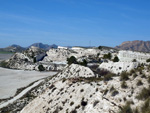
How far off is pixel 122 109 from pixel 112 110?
75 centimetres

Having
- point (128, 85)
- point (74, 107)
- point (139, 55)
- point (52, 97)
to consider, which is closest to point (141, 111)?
point (128, 85)

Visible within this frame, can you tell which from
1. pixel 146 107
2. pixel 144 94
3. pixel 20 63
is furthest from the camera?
pixel 20 63

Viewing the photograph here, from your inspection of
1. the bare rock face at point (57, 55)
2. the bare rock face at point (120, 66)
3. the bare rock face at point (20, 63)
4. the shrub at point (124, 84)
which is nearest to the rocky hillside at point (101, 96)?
the shrub at point (124, 84)

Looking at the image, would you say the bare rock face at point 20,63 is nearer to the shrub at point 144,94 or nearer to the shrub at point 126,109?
the shrub at point 144,94

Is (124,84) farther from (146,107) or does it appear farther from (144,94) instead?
(146,107)

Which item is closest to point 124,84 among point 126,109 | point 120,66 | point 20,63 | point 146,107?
point 126,109

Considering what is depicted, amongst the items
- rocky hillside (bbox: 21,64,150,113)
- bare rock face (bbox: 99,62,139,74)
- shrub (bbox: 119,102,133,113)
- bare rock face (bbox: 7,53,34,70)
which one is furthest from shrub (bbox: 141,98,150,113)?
bare rock face (bbox: 7,53,34,70)

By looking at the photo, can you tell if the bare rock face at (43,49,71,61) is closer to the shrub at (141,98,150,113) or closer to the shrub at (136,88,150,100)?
the shrub at (136,88,150,100)

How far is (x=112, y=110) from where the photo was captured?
13977mm

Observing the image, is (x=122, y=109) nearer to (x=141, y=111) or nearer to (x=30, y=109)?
(x=141, y=111)

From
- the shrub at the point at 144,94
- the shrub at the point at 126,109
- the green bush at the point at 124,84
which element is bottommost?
the shrub at the point at 126,109

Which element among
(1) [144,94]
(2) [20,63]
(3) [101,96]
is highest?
(1) [144,94]

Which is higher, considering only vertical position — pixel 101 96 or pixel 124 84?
pixel 124 84

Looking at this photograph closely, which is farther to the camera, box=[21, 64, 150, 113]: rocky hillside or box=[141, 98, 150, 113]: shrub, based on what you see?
box=[21, 64, 150, 113]: rocky hillside
